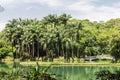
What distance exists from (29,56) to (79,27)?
16446mm

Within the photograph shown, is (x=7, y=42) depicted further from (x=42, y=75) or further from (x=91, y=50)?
(x=42, y=75)

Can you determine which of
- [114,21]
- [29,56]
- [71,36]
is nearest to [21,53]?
[29,56]

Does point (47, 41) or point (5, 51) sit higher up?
point (47, 41)

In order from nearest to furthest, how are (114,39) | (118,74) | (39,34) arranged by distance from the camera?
(118,74) → (114,39) → (39,34)

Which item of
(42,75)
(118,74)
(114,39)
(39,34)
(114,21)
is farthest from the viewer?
(114,21)

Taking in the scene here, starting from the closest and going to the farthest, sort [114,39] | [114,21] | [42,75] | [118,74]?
[118,74] → [42,75] → [114,39] → [114,21]

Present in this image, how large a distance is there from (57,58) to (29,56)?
792cm

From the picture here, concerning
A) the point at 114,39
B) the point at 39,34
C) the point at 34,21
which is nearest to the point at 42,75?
the point at 114,39

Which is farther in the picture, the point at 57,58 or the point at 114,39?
the point at 57,58

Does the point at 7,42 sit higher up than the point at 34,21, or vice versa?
the point at 34,21

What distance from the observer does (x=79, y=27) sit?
94500mm

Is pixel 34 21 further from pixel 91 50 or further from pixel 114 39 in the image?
pixel 114 39

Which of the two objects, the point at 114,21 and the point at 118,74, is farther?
the point at 114,21

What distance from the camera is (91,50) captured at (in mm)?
95312
